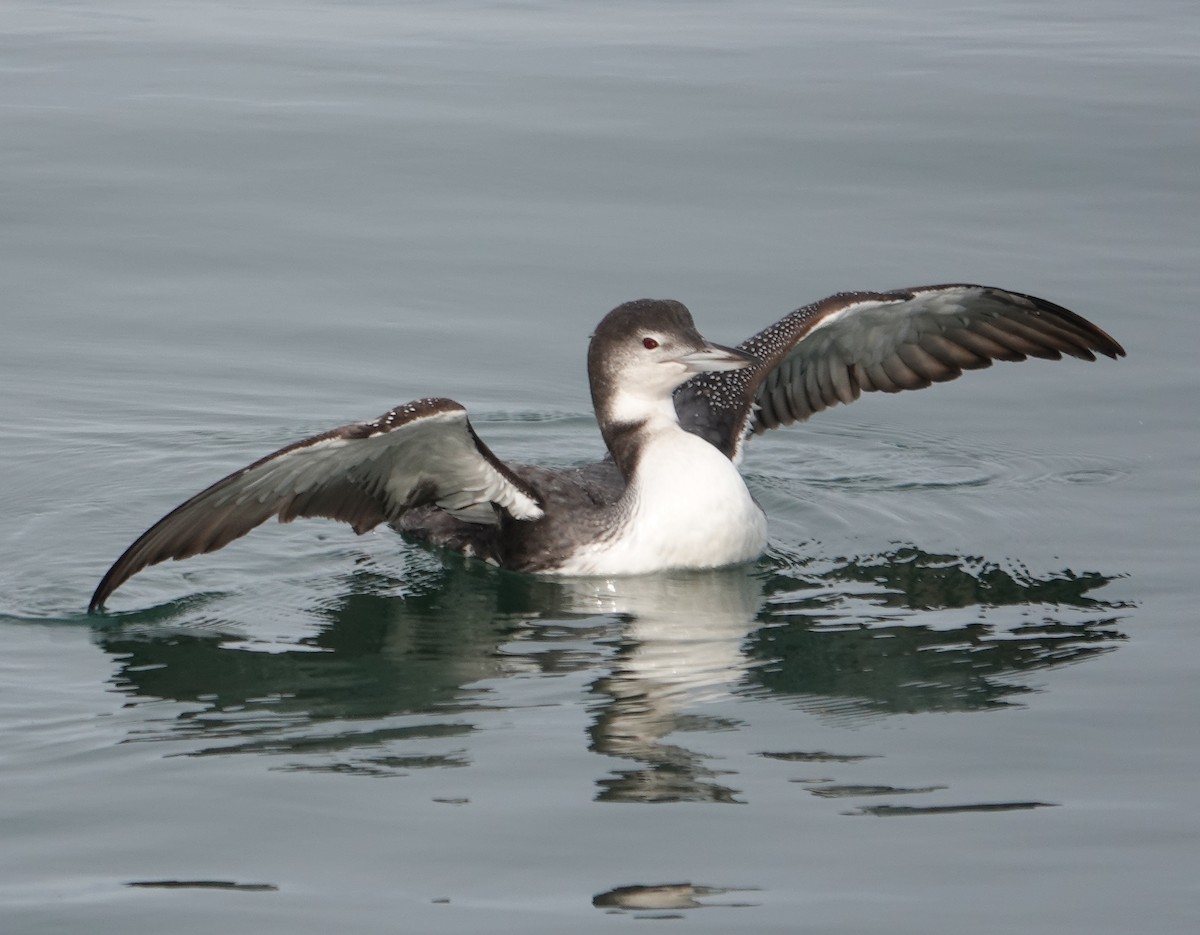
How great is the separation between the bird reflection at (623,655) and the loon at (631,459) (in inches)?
6.5

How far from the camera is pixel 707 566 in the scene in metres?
7.23

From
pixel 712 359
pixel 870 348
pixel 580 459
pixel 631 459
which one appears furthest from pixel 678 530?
pixel 870 348

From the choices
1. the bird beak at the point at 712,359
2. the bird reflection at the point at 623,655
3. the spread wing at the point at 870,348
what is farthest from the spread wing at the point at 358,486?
the spread wing at the point at 870,348

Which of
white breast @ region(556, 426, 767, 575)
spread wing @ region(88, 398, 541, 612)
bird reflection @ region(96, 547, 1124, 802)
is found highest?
spread wing @ region(88, 398, 541, 612)

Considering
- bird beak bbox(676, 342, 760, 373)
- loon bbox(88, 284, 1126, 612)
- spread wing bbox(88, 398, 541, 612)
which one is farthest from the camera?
bird beak bbox(676, 342, 760, 373)

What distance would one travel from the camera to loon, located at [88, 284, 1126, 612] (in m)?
6.49

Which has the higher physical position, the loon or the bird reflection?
the loon

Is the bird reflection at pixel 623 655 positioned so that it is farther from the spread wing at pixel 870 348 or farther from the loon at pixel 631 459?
the spread wing at pixel 870 348

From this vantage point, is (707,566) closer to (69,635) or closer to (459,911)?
(69,635)

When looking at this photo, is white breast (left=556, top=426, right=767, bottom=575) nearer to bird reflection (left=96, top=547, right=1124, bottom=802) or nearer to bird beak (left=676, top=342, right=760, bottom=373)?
bird reflection (left=96, top=547, right=1124, bottom=802)

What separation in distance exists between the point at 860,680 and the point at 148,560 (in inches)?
93.9

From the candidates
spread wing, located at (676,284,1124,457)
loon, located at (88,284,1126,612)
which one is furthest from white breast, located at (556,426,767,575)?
spread wing, located at (676,284,1124,457)

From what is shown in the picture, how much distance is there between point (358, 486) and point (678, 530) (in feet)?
3.93

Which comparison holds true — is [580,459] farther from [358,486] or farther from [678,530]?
[358,486]
